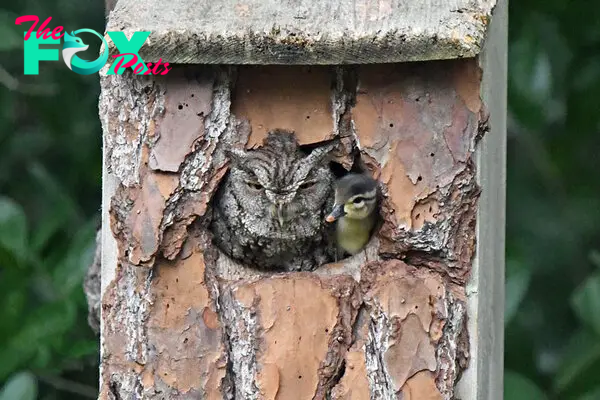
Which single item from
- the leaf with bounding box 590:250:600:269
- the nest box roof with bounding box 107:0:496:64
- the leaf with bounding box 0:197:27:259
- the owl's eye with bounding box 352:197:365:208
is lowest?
the leaf with bounding box 590:250:600:269

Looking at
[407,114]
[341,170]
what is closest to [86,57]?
[341,170]

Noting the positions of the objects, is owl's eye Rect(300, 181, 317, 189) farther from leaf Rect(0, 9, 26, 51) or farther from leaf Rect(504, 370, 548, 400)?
leaf Rect(0, 9, 26, 51)

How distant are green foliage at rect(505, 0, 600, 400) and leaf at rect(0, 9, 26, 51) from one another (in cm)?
151

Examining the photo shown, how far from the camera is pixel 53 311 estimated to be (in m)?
3.57

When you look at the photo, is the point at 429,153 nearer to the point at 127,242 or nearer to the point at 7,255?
the point at 127,242

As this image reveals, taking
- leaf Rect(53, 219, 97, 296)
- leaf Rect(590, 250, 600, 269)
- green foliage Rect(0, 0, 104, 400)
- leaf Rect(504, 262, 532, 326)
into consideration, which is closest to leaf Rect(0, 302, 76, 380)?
green foliage Rect(0, 0, 104, 400)

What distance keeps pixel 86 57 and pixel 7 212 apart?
0.71 meters

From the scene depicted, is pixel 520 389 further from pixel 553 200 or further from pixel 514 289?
pixel 553 200

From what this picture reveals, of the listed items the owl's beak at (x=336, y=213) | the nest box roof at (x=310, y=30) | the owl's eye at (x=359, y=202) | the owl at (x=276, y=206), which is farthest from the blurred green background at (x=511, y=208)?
the nest box roof at (x=310, y=30)

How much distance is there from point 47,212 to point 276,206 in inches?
49.5

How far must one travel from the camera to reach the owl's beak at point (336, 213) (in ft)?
10.1

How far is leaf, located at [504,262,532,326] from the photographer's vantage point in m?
3.63

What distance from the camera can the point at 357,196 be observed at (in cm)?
295

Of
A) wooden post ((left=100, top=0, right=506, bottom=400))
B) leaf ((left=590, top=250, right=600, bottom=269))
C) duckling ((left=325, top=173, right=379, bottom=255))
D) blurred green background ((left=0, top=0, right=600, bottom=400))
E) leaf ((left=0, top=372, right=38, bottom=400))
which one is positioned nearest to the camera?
wooden post ((left=100, top=0, right=506, bottom=400))
